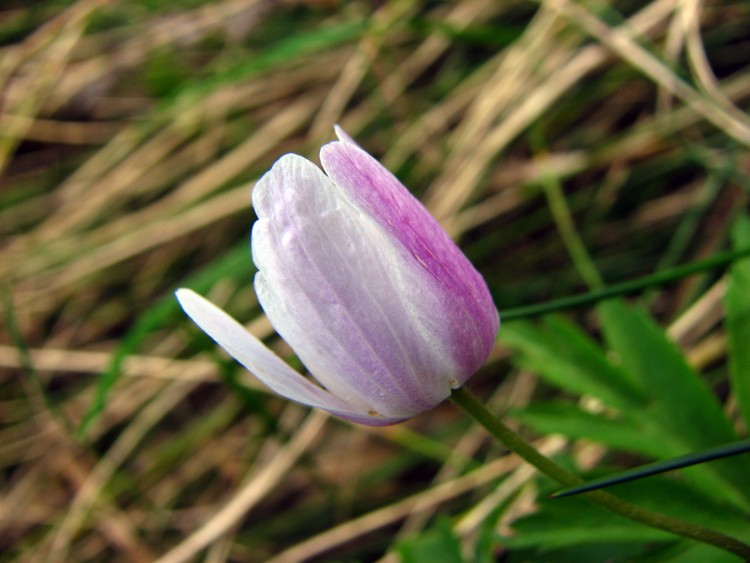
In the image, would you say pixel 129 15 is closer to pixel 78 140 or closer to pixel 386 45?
pixel 78 140

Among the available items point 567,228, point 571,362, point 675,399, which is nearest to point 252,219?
point 567,228

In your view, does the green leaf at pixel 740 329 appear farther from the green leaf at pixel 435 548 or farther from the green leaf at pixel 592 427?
the green leaf at pixel 435 548

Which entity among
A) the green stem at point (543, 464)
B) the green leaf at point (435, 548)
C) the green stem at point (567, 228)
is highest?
the green stem at point (567, 228)

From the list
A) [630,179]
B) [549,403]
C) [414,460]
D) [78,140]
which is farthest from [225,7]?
[549,403]

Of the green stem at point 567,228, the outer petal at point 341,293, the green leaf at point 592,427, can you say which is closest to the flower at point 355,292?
the outer petal at point 341,293

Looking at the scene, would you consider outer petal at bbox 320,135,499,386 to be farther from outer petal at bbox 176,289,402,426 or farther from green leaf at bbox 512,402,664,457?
green leaf at bbox 512,402,664,457

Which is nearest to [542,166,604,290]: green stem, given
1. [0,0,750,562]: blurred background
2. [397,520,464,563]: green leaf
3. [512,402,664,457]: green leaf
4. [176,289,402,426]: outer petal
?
[0,0,750,562]: blurred background

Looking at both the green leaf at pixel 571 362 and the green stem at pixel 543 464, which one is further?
the green leaf at pixel 571 362

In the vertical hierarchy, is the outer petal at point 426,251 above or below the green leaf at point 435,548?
above
